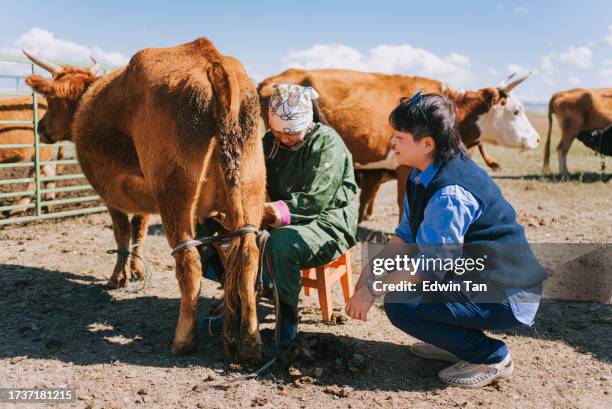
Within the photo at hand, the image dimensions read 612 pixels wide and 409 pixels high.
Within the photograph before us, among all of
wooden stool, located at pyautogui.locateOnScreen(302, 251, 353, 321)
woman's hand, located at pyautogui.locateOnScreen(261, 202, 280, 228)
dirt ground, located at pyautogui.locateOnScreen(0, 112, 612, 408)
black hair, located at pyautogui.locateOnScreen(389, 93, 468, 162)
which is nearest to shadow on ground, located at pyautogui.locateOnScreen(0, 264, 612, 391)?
dirt ground, located at pyautogui.locateOnScreen(0, 112, 612, 408)

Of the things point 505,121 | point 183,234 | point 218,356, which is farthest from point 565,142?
point 183,234

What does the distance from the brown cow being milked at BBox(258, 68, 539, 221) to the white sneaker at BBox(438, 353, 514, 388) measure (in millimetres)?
3641

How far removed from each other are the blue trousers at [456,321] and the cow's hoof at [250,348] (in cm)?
81

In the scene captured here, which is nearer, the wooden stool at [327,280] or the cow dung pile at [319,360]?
the cow dung pile at [319,360]

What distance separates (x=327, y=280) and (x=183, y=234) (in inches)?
47.1

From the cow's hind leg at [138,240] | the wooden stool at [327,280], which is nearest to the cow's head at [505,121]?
the wooden stool at [327,280]

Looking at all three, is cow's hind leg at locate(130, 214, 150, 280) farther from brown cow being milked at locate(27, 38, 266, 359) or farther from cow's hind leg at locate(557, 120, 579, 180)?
cow's hind leg at locate(557, 120, 579, 180)

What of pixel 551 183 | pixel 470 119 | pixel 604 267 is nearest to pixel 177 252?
pixel 604 267

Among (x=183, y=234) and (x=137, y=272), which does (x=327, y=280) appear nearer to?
(x=183, y=234)

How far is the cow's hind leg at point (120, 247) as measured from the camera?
192 inches

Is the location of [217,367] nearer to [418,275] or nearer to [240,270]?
[240,270]

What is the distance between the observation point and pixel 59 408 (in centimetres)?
286

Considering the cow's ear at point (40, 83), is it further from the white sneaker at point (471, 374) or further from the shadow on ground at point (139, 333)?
the white sneaker at point (471, 374)

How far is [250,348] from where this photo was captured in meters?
3.29
